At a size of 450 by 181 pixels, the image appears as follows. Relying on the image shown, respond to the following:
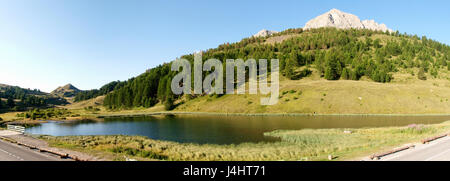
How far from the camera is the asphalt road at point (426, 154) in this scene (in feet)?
72.7

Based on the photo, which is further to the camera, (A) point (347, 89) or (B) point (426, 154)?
(A) point (347, 89)

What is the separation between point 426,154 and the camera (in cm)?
2362

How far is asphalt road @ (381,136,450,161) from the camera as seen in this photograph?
72.7 ft

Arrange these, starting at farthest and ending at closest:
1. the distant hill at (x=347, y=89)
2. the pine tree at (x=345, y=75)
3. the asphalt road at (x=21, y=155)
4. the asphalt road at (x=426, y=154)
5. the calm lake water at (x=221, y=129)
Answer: the pine tree at (x=345, y=75) < the distant hill at (x=347, y=89) < the calm lake water at (x=221, y=129) < the asphalt road at (x=21, y=155) < the asphalt road at (x=426, y=154)

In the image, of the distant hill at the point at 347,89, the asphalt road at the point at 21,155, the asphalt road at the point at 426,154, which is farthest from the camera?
the distant hill at the point at 347,89

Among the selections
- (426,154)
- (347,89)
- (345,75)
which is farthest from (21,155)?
(345,75)

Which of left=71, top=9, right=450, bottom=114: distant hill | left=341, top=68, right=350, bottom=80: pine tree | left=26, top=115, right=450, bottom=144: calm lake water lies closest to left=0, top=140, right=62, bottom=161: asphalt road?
left=26, top=115, right=450, bottom=144: calm lake water

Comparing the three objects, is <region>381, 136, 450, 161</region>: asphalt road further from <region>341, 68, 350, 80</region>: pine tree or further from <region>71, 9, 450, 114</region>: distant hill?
<region>341, 68, 350, 80</region>: pine tree

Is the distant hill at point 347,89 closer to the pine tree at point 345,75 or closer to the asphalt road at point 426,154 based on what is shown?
the pine tree at point 345,75

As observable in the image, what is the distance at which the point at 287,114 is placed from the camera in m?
88.1

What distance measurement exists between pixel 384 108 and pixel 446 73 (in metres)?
99.5

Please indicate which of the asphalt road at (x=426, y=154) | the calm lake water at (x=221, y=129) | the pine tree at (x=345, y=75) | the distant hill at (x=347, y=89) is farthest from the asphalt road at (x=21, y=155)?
the pine tree at (x=345, y=75)

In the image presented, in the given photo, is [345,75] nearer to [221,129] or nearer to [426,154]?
[221,129]
